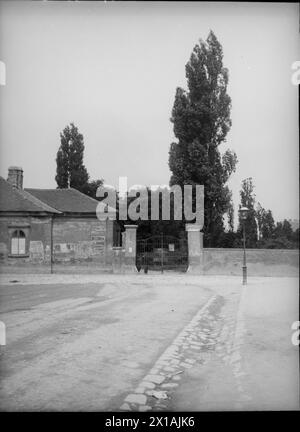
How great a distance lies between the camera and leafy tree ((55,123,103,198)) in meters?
40.9

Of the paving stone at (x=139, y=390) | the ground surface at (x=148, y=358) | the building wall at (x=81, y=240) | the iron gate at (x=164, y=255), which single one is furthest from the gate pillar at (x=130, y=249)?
the paving stone at (x=139, y=390)

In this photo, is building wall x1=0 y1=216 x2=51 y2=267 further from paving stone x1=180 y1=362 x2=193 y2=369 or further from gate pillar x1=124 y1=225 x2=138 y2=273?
paving stone x1=180 y1=362 x2=193 y2=369

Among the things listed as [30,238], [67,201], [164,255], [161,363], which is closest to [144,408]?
[161,363]

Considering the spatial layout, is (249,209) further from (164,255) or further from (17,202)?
(17,202)

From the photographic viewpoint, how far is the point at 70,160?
41.7 metres

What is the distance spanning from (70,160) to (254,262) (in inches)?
990

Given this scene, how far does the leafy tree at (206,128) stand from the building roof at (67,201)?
20.7ft

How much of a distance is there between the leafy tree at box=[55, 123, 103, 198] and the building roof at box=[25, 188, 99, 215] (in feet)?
33.2

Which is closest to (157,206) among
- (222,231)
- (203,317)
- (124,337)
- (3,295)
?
(222,231)

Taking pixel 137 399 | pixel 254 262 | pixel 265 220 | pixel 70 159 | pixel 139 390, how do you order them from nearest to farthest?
pixel 137 399 → pixel 139 390 → pixel 254 262 → pixel 265 220 → pixel 70 159

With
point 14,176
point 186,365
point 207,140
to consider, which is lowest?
point 186,365

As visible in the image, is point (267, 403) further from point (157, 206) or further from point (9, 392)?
point (157, 206)

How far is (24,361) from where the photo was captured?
17.8 ft

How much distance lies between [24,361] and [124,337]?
6.43ft
